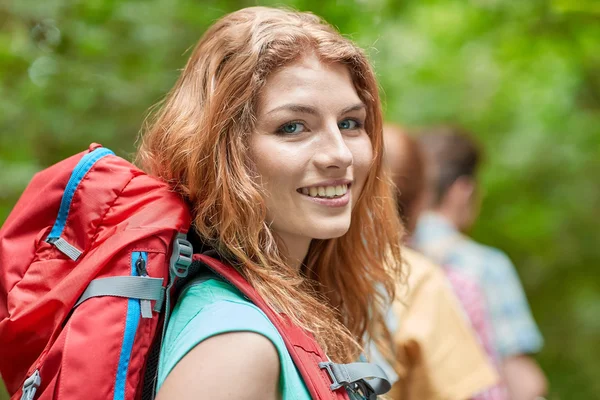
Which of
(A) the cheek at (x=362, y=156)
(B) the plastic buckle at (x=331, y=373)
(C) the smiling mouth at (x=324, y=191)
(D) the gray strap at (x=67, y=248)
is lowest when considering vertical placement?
(B) the plastic buckle at (x=331, y=373)

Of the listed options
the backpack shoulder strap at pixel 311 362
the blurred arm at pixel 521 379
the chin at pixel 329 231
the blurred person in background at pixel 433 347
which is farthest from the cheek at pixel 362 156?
the blurred arm at pixel 521 379

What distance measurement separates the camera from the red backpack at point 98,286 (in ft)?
5.29

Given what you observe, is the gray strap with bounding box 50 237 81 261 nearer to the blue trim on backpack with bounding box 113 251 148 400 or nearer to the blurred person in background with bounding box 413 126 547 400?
the blue trim on backpack with bounding box 113 251 148 400

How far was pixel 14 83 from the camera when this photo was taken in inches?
130

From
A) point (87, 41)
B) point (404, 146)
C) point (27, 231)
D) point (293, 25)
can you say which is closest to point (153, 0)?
point (87, 41)

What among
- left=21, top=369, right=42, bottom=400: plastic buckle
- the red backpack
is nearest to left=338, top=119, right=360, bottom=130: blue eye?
the red backpack

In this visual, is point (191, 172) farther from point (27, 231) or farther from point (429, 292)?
point (429, 292)

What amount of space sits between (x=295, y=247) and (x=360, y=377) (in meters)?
0.41

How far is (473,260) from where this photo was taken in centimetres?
396

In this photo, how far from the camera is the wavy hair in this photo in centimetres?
186

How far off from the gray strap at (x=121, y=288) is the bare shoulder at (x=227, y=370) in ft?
0.60

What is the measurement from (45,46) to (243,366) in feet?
7.45

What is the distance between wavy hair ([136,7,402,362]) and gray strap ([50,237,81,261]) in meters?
0.30

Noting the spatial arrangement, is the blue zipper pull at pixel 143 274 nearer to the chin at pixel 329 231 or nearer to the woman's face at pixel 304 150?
the woman's face at pixel 304 150
